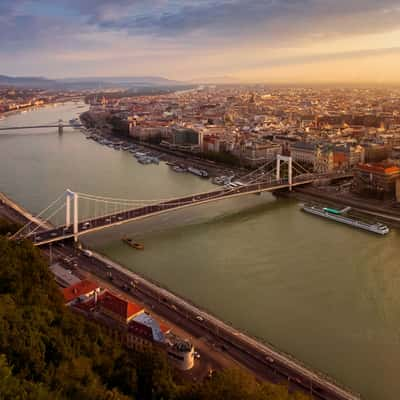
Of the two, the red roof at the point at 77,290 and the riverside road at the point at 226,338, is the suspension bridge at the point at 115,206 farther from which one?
the red roof at the point at 77,290

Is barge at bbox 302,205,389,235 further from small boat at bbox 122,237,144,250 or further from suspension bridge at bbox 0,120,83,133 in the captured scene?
suspension bridge at bbox 0,120,83,133

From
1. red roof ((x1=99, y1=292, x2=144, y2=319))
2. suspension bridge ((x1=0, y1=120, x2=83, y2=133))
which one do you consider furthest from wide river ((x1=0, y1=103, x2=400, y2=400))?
suspension bridge ((x1=0, y1=120, x2=83, y2=133))

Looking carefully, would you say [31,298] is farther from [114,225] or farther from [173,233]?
[173,233]

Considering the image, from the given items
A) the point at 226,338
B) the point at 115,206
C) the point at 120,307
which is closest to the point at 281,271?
the point at 226,338

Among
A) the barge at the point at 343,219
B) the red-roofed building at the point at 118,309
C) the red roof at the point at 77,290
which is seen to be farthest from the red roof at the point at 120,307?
the barge at the point at 343,219

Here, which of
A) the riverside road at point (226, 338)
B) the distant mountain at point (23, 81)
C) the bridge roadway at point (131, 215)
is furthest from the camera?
the distant mountain at point (23, 81)

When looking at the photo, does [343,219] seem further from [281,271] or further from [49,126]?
[49,126]

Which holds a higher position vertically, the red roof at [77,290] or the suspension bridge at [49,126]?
the suspension bridge at [49,126]
